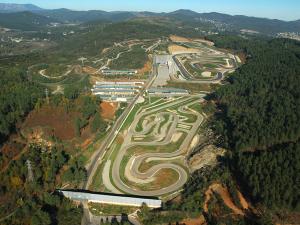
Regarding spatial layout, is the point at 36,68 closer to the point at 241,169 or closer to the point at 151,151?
A: the point at 151,151

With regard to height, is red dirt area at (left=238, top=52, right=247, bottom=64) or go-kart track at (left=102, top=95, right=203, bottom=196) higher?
red dirt area at (left=238, top=52, right=247, bottom=64)

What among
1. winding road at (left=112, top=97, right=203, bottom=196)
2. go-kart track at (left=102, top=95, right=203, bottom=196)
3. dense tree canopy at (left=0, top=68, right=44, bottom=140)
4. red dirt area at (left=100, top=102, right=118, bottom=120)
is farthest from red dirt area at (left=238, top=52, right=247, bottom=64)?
dense tree canopy at (left=0, top=68, right=44, bottom=140)

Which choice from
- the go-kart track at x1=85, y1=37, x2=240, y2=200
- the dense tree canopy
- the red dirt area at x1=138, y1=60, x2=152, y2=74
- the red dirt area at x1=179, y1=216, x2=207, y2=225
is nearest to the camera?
the red dirt area at x1=179, y1=216, x2=207, y2=225

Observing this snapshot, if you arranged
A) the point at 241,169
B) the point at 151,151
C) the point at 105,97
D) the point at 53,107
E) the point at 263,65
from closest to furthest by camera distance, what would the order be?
the point at 241,169
the point at 151,151
the point at 53,107
the point at 105,97
the point at 263,65

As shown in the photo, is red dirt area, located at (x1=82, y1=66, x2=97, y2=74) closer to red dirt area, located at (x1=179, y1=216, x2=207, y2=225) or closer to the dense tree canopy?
the dense tree canopy

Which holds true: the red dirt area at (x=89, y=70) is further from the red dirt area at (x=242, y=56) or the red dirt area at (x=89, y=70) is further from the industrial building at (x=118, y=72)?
the red dirt area at (x=242, y=56)

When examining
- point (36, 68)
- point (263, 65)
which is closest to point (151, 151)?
point (263, 65)
